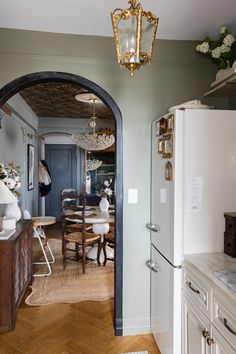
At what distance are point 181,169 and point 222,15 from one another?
1.25 meters

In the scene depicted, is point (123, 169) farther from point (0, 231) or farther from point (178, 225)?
point (0, 231)

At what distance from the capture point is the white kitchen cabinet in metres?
1.27

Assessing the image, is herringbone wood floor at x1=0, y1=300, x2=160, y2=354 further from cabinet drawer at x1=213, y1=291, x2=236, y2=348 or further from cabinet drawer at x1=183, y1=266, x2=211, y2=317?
cabinet drawer at x1=213, y1=291, x2=236, y2=348

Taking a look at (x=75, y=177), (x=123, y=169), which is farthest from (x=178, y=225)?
(x=75, y=177)

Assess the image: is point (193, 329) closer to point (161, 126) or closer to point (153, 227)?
point (153, 227)

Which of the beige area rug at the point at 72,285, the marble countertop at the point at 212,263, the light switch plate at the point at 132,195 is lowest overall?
the beige area rug at the point at 72,285

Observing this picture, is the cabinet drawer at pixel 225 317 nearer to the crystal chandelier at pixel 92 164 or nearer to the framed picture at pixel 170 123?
the framed picture at pixel 170 123

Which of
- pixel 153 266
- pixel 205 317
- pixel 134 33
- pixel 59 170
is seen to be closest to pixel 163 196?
pixel 153 266

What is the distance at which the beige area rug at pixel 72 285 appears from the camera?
3.09 metres

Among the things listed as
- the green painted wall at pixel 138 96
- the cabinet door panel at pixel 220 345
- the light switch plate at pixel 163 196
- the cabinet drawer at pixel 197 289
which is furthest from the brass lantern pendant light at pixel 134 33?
the cabinet door panel at pixel 220 345

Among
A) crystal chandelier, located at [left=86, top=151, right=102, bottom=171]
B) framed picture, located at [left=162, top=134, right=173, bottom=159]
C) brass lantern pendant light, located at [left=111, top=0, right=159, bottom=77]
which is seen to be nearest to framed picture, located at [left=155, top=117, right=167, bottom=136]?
framed picture, located at [left=162, top=134, right=173, bottom=159]

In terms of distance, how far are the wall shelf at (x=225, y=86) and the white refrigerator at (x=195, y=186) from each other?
0.31 m

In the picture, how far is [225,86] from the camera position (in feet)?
7.02

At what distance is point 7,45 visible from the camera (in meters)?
2.27
